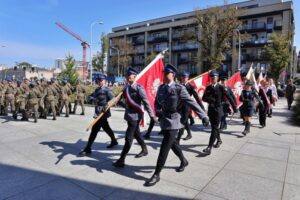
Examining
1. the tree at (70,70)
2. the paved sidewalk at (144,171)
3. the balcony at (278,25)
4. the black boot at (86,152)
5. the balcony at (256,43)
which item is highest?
the balcony at (278,25)

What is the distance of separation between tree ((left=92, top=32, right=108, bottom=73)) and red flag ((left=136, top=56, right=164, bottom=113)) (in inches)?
1956

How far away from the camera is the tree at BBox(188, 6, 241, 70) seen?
30966 millimetres

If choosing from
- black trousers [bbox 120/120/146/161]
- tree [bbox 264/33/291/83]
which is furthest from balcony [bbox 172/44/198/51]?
black trousers [bbox 120/120/146/161]

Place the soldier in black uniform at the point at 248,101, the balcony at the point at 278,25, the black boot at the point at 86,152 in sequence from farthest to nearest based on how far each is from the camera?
1. the balcony at the point at 278,25
2. the soldier in black uniform at the point at 248,101
3. the black boot at the point at 86,152

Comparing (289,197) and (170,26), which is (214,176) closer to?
(289,197)

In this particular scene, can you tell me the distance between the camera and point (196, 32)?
39.6 meters

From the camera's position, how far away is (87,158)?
17.3 feet

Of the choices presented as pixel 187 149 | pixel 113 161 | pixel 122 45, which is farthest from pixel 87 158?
pixel 122 45

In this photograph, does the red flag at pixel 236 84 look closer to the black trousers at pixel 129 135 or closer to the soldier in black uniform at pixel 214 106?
the soldier in black uniform at pixel 214 106

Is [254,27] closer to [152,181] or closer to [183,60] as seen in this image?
[183,60]

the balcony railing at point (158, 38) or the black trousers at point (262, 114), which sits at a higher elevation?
the balcony railing at point (158, 38)

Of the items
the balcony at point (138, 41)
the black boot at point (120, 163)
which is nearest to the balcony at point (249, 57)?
the balcony at point (138, 41)

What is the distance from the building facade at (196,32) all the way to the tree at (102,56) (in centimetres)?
281

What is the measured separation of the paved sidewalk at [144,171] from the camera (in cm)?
370
